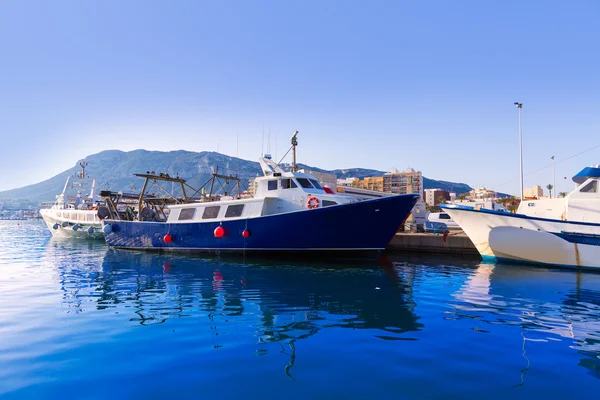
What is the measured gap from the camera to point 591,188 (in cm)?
1588

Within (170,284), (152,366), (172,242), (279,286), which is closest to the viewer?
(152,366)

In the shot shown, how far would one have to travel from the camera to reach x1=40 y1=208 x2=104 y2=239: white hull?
41094 mm

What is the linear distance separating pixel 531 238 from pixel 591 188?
3.55m

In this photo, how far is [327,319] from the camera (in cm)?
745

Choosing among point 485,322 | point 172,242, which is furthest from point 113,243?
point 485,322

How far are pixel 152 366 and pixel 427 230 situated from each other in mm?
27863

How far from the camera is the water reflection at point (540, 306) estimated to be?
624cm

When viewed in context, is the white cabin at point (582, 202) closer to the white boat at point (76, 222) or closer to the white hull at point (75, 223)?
the white boat at point (76, 222)

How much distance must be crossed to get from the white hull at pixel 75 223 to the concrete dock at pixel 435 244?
110ft

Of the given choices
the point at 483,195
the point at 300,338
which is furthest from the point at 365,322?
the point at 483,195

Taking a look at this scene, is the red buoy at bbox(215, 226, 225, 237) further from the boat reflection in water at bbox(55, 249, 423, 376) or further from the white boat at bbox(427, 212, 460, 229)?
the white boat at bbox(427, 212, 460, 229)

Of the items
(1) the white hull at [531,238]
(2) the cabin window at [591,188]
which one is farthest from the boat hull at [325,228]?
(2) the cabin window at [591,188]

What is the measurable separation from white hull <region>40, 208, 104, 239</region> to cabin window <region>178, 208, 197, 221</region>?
944 inches

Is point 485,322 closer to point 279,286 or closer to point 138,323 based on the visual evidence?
point 279,286
